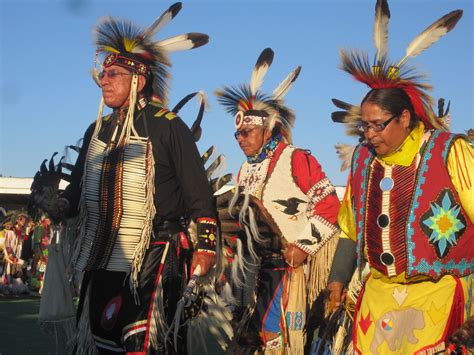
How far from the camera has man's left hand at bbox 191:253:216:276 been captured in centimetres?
395

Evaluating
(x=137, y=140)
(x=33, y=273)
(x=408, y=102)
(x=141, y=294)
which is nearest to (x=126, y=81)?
(x=137, y=140)

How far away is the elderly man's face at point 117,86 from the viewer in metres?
4.24

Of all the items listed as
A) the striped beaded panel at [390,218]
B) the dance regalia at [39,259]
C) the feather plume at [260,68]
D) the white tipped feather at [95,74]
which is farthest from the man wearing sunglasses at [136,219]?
the dance regalia at [39,259]

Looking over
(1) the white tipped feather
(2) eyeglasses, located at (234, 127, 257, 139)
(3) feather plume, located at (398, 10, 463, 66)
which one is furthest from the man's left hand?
(2) eyeglasses, located at (234, 127, 257, 139)

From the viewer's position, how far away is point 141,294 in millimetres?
3955

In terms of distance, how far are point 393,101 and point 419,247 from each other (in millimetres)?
686

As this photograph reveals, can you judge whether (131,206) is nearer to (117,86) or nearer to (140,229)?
(140,229)

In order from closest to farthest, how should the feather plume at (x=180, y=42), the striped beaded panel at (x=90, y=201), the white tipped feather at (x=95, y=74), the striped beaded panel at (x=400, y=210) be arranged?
the striped beaded panel at (x=400, y=210) < the striped beaded panel at (x=90, y=201) < the feather plume at (x=180, y=42) < the white tipped feather at (x=95, y=74)

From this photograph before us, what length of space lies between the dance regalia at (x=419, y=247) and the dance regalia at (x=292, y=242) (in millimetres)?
1714

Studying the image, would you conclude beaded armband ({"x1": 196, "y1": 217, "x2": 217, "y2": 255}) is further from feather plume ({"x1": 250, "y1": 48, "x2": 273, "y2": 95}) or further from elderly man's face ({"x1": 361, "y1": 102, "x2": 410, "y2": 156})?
feather plume ({"x1": 250, "y1": 48, "x2": 273, "y2": 95})

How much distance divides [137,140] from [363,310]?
1.37 meters

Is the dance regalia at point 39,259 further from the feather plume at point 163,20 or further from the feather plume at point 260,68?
the feather plume at point 163,20

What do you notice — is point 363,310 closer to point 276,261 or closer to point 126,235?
point 126,235

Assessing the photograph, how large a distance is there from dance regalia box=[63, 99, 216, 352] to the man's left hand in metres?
0.04
